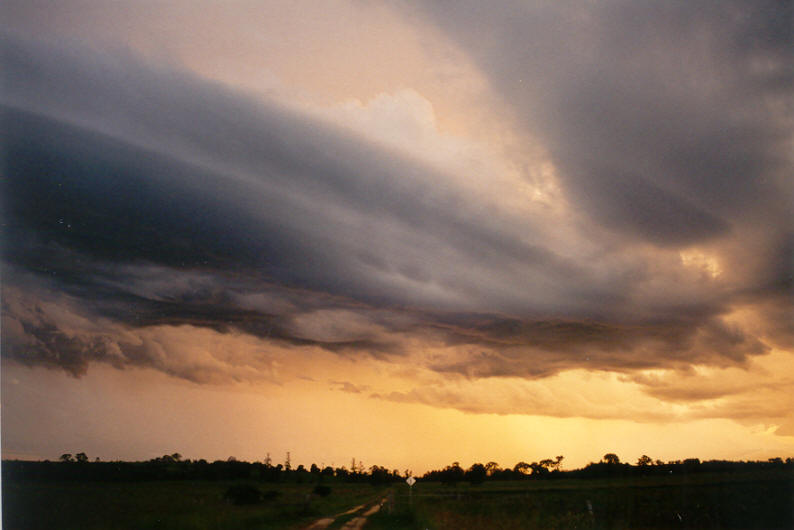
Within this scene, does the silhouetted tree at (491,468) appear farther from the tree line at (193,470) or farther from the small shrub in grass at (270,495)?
the small shrub in grass at (270,495)

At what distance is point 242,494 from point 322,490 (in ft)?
2.54

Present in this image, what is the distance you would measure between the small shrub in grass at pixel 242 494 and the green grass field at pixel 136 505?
1.7 inches

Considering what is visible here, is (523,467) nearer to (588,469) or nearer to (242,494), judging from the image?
(588,469)

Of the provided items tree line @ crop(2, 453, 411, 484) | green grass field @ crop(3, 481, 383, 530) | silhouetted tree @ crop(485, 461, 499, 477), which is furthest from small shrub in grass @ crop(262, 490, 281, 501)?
silhouetted tree @ crop(485, 461, 499, 477)

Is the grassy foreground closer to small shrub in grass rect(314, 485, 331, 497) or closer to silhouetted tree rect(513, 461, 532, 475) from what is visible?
silhouetted tree rect(513, 461, 532, 475)

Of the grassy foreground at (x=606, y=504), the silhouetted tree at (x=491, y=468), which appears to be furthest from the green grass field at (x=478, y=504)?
the silhouetted tree at (x=491, y=468)

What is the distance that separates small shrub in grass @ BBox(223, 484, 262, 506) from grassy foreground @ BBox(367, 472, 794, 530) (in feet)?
4.02

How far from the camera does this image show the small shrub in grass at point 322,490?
6.19 meters

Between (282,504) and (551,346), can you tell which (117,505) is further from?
(551,346)

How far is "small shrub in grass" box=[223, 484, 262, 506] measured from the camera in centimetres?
605

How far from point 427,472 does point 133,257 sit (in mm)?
3428

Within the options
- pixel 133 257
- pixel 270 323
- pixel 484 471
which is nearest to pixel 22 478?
pixel 133 257

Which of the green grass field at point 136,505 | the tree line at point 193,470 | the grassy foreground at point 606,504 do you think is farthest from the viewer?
the tree line at point 193,470

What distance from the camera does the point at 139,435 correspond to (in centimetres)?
604
